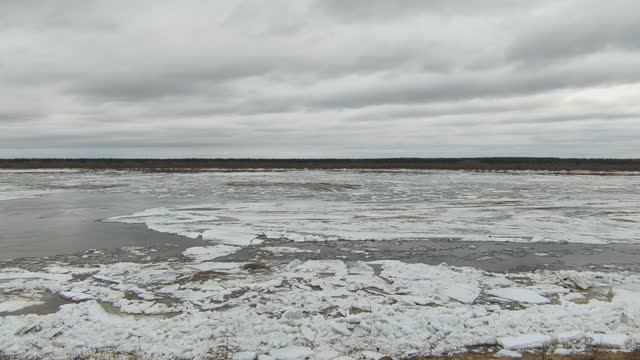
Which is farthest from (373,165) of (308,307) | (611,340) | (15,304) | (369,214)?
(611,340)

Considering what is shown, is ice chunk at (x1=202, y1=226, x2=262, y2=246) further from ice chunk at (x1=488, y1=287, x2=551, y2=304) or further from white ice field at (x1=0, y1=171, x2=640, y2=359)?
ice chunk at (x1=488, y1=287, x2=551, y2=304)

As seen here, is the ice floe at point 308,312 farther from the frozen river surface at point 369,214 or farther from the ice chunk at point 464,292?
→ the frozen river surface at point 369,214

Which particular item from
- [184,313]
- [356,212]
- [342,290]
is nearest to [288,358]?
[184,313]

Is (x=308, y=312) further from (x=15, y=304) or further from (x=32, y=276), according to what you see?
(x=32, y=276)

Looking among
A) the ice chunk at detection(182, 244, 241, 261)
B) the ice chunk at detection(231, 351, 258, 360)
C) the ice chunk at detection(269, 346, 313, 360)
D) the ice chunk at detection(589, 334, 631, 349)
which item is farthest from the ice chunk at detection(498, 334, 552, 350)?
the ice chunk at detection(182, 244, 241, 261)

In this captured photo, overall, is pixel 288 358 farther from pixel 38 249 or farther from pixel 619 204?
pixel 619 204

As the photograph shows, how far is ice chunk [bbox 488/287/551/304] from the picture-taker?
6.96 m

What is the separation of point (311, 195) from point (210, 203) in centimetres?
510

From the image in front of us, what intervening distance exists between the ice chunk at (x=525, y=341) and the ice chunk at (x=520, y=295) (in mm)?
1370

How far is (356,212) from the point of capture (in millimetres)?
16547

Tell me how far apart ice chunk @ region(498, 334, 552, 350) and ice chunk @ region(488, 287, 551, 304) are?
1370 mm

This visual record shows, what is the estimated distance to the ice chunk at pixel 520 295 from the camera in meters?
6.96

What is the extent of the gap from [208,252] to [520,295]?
5743mm

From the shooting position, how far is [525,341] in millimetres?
5508
